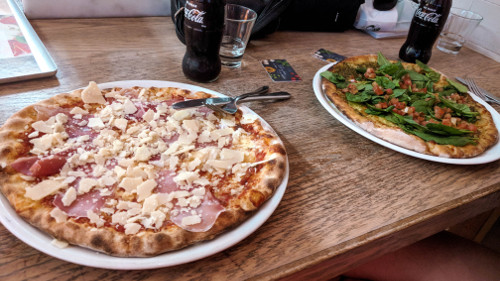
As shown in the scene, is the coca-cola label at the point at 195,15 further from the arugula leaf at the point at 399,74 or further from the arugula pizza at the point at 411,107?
the arugula leaf at the point at 399,74

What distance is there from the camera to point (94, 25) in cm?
149

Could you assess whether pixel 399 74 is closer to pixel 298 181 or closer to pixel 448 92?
pixel 448 92

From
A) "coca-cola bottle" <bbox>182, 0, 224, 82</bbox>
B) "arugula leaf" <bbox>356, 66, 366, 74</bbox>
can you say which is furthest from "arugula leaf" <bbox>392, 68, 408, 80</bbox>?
"coca-cola bottle" <bbox>182, 0, 224, 82</bbox>

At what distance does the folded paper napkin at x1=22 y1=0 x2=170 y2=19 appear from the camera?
140 cm

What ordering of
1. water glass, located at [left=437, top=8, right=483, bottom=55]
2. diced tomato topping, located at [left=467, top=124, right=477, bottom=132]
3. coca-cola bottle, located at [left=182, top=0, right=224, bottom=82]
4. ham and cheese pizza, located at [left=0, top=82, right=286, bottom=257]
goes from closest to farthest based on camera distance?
ham and cheese pizza, located at [left=0, top=82, right=286, bottom=257], coca-cola bottle, located at [left=182, top=0, right=224, bottom=82], diced tomato topping, located at [left=467, top=124, right=477, bottom=132], water glass, located at [left=437, top=8, right=483, bottom=55]

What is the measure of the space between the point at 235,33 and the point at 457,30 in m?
1.48

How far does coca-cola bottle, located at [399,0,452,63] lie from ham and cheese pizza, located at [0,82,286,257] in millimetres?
1062

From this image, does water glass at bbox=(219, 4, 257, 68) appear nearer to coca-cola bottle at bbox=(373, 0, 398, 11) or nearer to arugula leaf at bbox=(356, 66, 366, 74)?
arugula leaf at bbox=(356, 66, 366, 74)

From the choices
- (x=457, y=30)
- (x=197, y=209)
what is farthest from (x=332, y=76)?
(x=457, y=30)

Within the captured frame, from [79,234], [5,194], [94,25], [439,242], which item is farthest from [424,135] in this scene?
[94,25]

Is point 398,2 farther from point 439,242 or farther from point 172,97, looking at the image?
point 172,97

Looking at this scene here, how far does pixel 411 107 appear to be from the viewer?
1.22 metres

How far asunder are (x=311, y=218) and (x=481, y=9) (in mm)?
2193

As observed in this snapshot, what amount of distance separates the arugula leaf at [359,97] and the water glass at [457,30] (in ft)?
3.54
